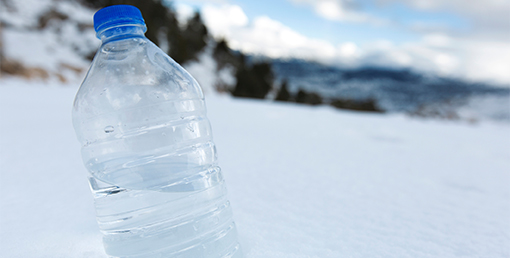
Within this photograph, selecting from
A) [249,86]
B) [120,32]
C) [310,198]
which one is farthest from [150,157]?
[249,86]

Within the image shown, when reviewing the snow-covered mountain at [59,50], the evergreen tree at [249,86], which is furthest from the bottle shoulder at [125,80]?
the evergreen tree at [249,86]

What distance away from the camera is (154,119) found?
917mm

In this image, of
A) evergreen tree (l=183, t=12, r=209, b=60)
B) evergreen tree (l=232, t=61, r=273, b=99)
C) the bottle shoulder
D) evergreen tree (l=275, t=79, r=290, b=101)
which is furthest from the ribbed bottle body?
evergreen tree (l=275, t=79, r=290, b=101)

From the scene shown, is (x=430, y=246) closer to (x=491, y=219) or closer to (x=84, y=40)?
(x=491, y=219)

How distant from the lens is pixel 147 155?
932 millimetres

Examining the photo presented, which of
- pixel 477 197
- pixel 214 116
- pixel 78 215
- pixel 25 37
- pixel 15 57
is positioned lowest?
pixel 477 197

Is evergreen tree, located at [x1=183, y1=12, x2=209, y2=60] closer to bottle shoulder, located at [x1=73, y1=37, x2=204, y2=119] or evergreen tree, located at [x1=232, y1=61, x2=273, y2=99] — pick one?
evergreen tree, located at [x1=232, y1=61, x2=273, y2=99]

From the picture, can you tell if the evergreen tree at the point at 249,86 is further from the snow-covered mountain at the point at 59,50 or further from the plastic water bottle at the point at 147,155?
the plastic water bottle at the point at 147,155

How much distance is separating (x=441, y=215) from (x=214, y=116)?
2.76 m

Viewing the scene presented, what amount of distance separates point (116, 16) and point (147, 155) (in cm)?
41

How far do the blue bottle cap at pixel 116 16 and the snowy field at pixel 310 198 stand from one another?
565mm

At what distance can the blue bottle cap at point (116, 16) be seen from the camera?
28.4 inches

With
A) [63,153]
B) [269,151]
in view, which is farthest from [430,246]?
[63,153]

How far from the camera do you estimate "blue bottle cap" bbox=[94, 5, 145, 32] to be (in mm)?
722
